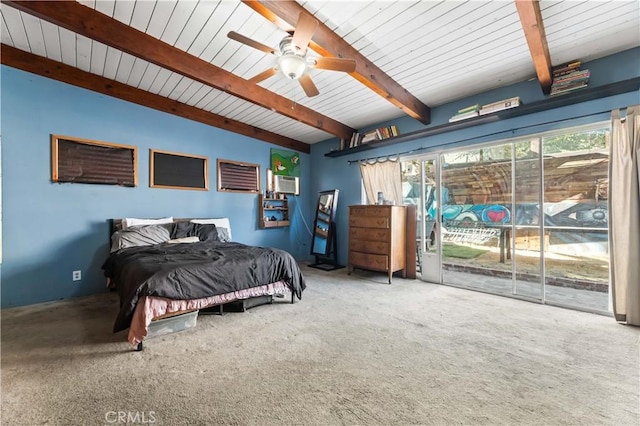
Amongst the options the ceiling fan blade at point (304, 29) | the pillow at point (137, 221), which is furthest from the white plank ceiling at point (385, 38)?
the pillow at point (137, 221)

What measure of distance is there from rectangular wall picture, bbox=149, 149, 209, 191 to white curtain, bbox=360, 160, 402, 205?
9.10ft

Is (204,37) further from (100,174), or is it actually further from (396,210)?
(396,210)

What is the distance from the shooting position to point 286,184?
545 cm

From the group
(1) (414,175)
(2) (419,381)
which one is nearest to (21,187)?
(2) (419,381)

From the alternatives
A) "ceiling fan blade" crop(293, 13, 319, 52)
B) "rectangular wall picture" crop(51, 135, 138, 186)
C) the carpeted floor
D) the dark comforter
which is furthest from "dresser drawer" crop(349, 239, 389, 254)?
"rectangular wall picture" crop(51, 135, 138, 186)

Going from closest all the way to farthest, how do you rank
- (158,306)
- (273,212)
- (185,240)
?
(158,306), (185,240), (273,212)

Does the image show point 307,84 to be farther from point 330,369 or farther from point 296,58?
point 330,369

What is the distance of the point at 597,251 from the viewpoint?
3.26 metres

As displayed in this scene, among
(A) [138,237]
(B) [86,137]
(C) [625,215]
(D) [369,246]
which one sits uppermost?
(B) [86,137]

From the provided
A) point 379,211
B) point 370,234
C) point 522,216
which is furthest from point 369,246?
point 522,216

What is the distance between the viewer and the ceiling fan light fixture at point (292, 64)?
2.14 m

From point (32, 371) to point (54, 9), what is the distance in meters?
2.72

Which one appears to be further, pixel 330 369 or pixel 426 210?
pixel 426 210

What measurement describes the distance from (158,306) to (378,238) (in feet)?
9.65
